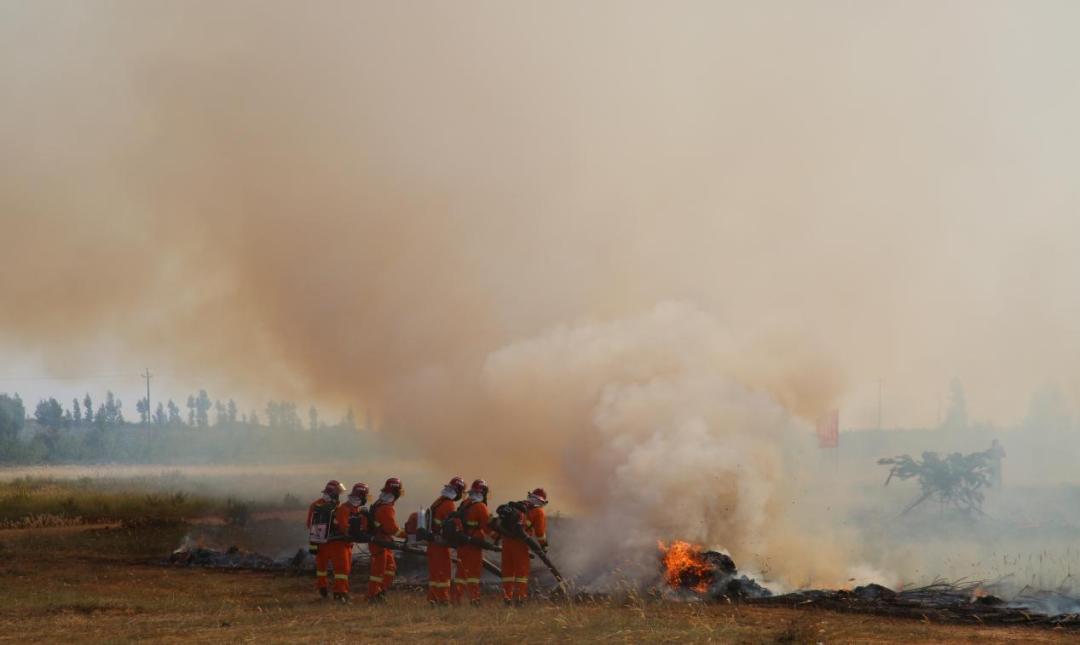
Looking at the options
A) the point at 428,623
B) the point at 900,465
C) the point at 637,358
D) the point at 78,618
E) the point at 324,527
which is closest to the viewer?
the point at 428,623

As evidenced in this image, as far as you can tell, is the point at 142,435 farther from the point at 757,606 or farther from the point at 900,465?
the point at 757,606

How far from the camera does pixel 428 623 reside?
731 inches

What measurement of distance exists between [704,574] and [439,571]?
563 centimetres

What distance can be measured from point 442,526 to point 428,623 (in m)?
3.43

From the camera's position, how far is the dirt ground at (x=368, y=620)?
648 inches

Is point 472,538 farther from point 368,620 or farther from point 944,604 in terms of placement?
point 944,604

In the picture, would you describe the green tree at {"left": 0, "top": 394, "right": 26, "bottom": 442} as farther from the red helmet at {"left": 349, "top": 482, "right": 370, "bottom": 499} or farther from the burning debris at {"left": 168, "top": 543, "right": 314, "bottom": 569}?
the red helmet at {"left": 349, "top": 482, "right": 370, "bottom": 499}

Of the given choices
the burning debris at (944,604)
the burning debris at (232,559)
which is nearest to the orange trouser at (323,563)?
the burning debris at (232,559)

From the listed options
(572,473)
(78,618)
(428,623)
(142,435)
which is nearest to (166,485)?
(572,473)

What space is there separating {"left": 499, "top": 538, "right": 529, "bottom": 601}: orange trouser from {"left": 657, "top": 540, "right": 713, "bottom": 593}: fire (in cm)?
340

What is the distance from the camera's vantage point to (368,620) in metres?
19.1

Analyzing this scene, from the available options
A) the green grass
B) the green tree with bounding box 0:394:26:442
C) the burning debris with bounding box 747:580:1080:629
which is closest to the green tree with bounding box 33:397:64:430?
the green tree with bounding box 0:394:26:442

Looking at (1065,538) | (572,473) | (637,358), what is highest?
(637,358)

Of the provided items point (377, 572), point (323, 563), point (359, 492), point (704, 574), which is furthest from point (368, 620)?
point (704, 574)
